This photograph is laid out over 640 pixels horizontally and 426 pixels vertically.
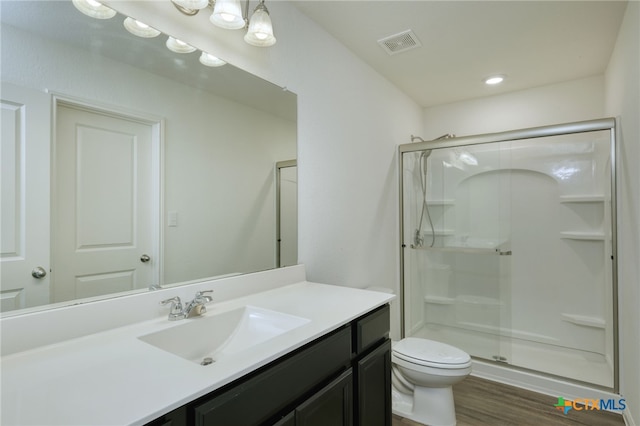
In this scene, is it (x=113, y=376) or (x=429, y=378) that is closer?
(x=113, y=376)

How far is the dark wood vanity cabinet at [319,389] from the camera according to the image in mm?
757

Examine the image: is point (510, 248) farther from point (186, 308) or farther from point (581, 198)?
point (186, 308)

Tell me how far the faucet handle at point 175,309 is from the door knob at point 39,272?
0.36 metres

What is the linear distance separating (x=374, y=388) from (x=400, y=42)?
2145 mm

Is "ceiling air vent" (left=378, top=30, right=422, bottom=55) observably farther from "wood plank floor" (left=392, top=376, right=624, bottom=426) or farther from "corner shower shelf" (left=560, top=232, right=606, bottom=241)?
"wood plank floor" (left=392, top=376, right=624, bottom=426)

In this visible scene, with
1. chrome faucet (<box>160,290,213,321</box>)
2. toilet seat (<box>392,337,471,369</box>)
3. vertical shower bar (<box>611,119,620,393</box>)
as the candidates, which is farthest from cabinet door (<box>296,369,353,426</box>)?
vertical shower bar (<box>611,119,620,393</box>)

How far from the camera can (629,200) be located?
73.2 inches

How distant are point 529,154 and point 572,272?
44.0 inches

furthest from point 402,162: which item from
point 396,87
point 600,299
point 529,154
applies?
point 600,299

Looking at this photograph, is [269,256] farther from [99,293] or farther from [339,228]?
[99,293]

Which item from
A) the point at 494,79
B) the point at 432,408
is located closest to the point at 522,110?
the point at 494,79

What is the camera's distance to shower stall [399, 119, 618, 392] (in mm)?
2635

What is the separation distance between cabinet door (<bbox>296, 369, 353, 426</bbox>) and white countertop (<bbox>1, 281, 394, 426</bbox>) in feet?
0.67

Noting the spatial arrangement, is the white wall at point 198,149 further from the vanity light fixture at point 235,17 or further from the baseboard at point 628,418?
the baseboard at point 628,418
